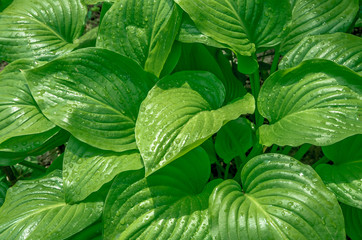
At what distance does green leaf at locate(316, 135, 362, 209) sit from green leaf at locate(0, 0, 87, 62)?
141 cm

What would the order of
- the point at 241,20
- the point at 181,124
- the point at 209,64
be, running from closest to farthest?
the point at 181,124, the point at 241,20, the point at 209,64

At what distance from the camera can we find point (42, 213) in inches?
55.8

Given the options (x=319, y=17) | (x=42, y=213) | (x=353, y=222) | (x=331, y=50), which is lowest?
(x=353, y=222)

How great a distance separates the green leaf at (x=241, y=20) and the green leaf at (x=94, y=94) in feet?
1.24

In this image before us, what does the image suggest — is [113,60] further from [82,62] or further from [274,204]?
[274,204]

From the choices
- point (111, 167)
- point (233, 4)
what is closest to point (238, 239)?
point (111, 167)

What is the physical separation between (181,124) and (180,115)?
0.05 metres

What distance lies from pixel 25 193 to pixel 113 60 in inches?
29.4

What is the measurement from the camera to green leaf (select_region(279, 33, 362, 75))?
4.73ft

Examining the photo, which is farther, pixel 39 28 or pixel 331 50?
pixel 39 28

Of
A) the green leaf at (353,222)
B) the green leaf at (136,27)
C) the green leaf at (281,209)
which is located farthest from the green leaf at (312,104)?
the green leaf at (136,27)

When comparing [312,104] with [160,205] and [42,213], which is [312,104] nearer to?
[160,205]

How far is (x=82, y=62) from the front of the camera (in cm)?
148

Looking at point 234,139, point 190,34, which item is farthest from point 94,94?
point 234,139
